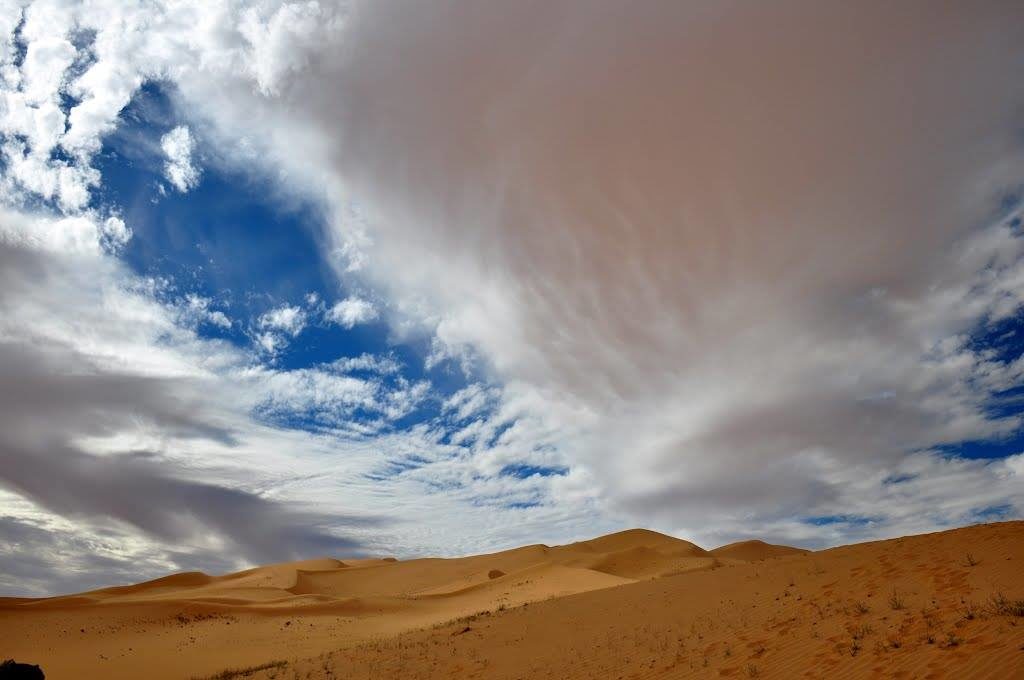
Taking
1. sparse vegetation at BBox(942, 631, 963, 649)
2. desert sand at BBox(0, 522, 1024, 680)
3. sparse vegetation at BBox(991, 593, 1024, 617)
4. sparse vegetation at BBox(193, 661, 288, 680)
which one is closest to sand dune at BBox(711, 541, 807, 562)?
desert sand at BBox(0, 522, 1024, 680)

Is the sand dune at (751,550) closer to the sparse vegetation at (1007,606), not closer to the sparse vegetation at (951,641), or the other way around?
the sparse vegetation at (1007,606)

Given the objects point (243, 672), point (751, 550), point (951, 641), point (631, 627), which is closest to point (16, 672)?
point (243, 672)

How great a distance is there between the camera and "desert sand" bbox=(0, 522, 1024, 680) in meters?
10.2

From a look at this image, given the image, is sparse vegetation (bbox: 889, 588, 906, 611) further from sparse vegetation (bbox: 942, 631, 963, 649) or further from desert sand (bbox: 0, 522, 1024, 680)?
sparse vegetation (bbox: 942, 631, 963, 649)

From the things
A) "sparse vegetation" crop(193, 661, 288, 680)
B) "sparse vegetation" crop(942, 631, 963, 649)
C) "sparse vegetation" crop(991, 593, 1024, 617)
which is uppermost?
"sparse vegetation" crop(991, 593, 1024, 617)

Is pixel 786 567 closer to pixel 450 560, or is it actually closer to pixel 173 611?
pixel 173 611

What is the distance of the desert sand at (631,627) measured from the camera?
33.6ft

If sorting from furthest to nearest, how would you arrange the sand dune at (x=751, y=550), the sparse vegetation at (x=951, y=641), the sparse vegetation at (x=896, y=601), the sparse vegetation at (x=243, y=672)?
the sand dune at (x=751, y=550) → the sparse vegetation at (x=243, y=672) → the sparse vegetation at (x=896, y=601) → the sparse vegetation at (x=951, y=641)

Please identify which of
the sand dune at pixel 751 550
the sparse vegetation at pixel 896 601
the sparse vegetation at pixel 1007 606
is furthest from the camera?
the sand dune at pixel 751 550

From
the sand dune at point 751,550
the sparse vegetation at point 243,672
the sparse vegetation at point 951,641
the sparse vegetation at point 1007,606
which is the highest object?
the sand dune at point 751,550

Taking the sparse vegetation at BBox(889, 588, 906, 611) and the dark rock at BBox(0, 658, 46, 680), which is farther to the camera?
the dark rock at BBox(0, 658, 46, 680)

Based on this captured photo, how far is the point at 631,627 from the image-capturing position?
17.6 m

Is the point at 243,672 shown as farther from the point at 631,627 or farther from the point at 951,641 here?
the point at 951,641

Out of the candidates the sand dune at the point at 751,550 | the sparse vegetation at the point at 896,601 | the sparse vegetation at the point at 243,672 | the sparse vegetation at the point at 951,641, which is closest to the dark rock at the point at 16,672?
the sparse vegetation at the point at 243,672
